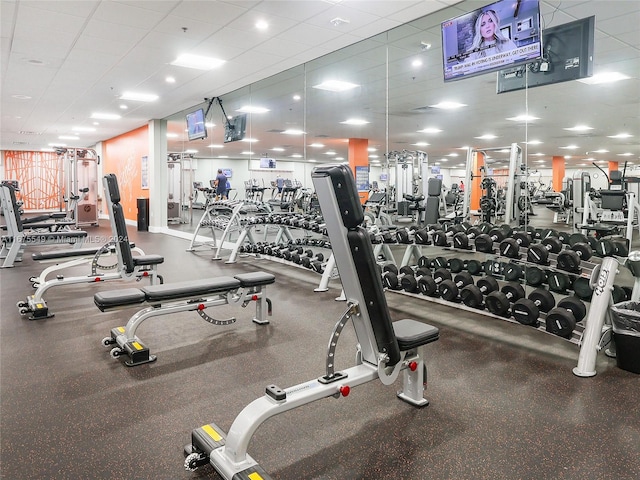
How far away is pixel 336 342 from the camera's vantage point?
161cm

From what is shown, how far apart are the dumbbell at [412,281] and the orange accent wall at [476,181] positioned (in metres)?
1.20

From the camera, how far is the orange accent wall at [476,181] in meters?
4.25

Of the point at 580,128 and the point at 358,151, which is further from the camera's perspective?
the point at 358,151

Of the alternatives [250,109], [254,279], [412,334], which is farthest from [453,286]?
[250,109]

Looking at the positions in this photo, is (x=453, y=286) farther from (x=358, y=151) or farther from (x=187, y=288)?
(x=358, y=151)

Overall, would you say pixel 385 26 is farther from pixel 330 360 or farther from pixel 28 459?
pixel 28 459

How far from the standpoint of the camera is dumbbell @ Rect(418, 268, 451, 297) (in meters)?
3.35

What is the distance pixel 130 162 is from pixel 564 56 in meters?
10.7

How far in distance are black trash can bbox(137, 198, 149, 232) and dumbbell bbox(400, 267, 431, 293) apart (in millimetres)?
8051

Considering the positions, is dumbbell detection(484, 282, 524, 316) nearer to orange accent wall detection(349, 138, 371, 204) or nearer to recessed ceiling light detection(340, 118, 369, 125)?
recessed ceiling light detection(340, 118, 369, 125)

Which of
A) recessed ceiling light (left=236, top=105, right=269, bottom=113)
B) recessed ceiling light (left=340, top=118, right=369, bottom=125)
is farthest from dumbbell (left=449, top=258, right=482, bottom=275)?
recessed ceiling light (left=236, top=105, right=269, bottom=113)

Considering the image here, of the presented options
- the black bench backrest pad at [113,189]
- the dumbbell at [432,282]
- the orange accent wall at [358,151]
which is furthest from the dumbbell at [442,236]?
the orange accent wall at [358,151]

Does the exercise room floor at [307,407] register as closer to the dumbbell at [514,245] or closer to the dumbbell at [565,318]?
the dumbbell at [565,318]

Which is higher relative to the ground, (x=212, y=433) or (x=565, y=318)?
(x=565, y=318)
